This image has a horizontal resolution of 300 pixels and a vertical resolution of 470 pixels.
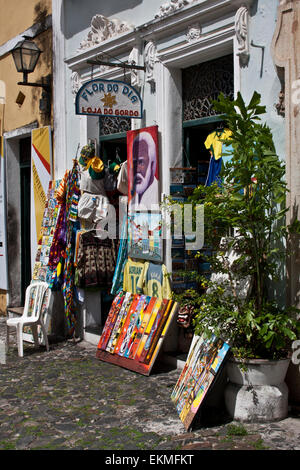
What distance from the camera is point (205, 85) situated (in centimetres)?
659

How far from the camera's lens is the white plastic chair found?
294 inches

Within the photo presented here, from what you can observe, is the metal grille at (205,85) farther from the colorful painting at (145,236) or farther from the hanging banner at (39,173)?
the hanging banner at (39,173)

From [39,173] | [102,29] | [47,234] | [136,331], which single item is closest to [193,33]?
[102,29]

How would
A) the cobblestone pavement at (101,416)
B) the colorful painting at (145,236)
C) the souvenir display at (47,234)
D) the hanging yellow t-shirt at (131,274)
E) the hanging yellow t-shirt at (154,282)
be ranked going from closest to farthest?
the cobblestone pavement at (101,416), the hanging yellow t-shirt at (154,282), the colorful painting at (145,236), the hanging yellow t-shirt at (131,274), the souvenir display at (47,234)

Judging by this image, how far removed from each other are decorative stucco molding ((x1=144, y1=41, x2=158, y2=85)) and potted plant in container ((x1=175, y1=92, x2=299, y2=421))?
2.29 metres

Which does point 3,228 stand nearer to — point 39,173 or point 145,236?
point 39,173

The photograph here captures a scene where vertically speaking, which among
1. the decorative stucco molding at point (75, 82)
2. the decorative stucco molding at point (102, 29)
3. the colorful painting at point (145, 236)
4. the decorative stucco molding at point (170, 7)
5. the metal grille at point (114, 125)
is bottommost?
the colorful painting at point (145, 236)

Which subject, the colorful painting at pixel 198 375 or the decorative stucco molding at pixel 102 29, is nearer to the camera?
the colorful painting at pixel 198 375

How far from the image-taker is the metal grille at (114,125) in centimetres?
789

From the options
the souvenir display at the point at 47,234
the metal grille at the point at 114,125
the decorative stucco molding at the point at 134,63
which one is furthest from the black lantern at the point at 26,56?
the decorative stucco molding at the point at 134,63

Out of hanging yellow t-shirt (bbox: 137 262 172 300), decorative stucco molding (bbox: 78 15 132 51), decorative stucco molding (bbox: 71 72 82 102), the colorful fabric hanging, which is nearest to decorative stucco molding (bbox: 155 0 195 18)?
decorative stucco molding (bbox: 78 15 132 51)

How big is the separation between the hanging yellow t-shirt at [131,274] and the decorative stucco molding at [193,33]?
8.15ft

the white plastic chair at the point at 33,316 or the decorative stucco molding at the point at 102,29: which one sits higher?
the decorative stucco molding at the point at 102,29

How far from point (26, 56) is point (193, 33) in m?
3.42
